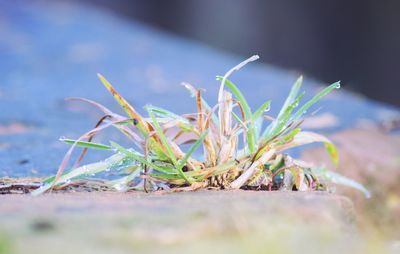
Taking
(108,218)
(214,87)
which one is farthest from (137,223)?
(214,87)

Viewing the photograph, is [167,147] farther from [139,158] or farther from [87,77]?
[87,77]

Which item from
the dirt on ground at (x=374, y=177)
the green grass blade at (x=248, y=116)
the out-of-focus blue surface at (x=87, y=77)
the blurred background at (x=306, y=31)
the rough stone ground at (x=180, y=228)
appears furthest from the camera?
the blurred background at (x=306, y=31)

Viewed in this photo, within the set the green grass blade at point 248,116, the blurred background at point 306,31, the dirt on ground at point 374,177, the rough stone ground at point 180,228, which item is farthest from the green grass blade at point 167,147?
the blurred background at point 306,31

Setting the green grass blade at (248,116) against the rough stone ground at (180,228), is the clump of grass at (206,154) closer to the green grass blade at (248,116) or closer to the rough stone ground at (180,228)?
the green grass blade at (248,116)

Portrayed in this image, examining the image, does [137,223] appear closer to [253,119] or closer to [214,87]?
[253,119]

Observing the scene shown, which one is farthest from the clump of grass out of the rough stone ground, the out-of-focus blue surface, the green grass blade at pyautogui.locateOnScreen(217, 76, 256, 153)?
the out-of-focus blue surface

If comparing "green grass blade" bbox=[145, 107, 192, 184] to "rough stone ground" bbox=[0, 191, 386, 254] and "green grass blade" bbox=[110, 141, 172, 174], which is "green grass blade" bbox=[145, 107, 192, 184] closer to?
"green grass blade" bbox=[110, 141, 172, 174]
